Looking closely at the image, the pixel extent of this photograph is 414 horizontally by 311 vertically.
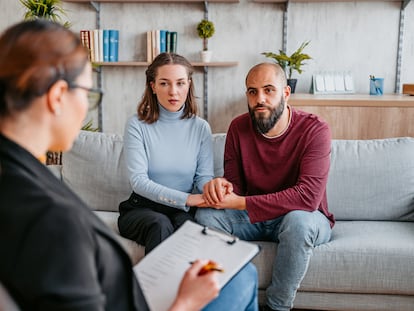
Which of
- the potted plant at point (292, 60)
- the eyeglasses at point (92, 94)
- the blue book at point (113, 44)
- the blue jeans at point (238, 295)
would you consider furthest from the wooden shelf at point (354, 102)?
the eyeglasses at point (92, 94)

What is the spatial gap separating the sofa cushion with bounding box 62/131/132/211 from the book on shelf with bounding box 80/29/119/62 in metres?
1.46

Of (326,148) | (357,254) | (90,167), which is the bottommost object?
(357,254)

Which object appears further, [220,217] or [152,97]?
[152,97]

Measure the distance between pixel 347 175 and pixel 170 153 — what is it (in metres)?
0.85

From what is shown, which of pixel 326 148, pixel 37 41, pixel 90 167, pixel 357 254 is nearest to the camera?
pixel 37 41

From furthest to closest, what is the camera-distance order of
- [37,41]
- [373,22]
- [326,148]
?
[373,22] < [326,148] < [37,41]

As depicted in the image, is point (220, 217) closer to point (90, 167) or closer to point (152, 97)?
point (152, 97)

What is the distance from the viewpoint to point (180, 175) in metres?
2.15

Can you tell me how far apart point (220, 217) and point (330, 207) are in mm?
603

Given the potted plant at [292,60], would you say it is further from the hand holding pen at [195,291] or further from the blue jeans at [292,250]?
the hand holding pen at [195,291]

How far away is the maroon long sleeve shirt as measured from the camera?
1953mm

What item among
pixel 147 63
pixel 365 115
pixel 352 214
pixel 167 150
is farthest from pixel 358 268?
pixel 147 63

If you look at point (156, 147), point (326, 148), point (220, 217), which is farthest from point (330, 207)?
point (156, 147)

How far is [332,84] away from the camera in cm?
371
